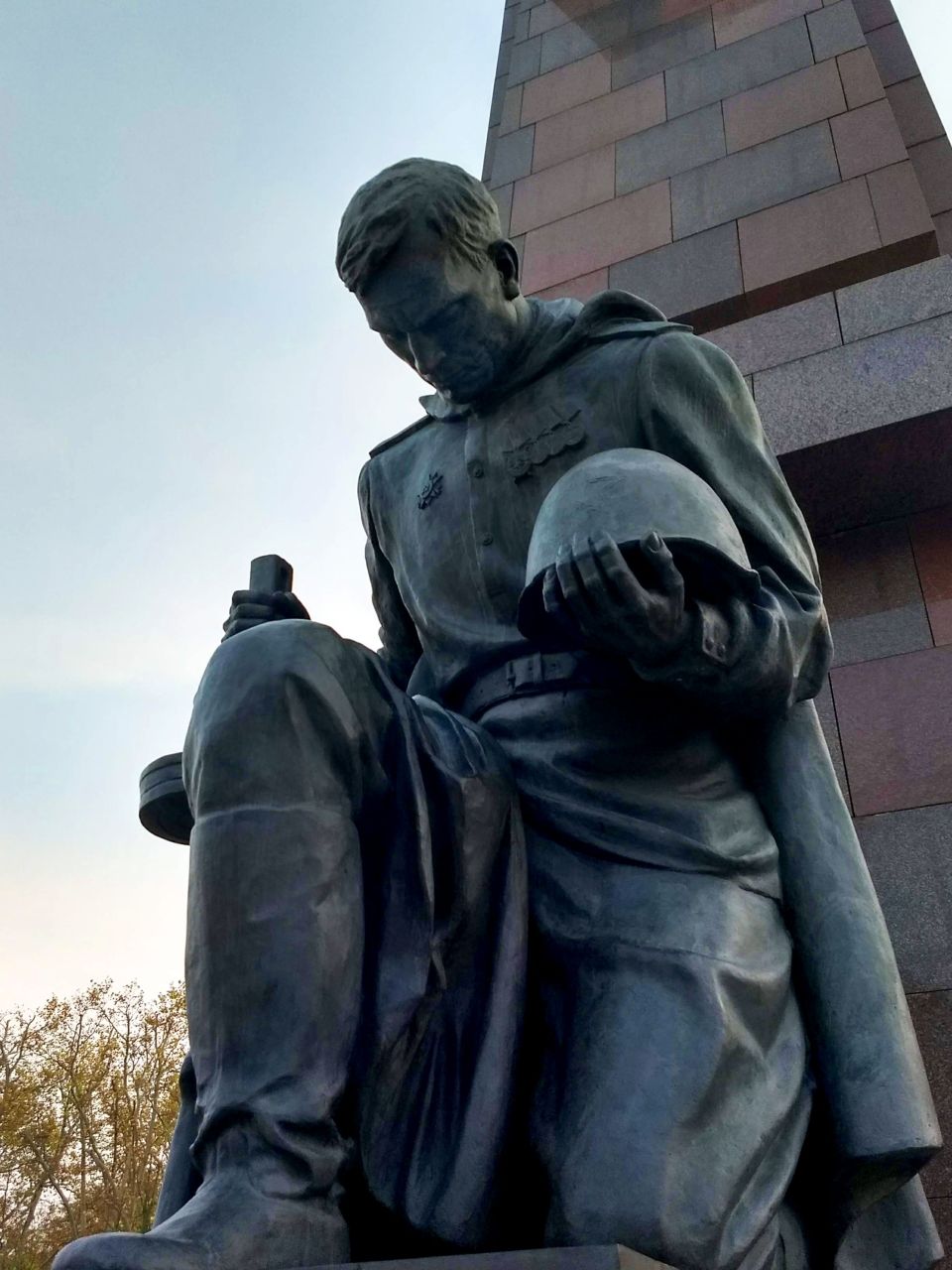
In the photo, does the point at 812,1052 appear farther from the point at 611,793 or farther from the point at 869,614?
the point at 869,614

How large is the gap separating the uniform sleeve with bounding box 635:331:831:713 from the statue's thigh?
0.37 meters

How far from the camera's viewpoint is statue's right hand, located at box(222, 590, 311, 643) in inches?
103

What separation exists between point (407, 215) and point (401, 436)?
0.65 m

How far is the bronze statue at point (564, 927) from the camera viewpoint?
5.96ft

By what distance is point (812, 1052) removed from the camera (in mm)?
2162

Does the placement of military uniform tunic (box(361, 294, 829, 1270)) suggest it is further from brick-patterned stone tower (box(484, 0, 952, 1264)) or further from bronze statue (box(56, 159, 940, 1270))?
brick-patterned stone tower (box(484, 0, 952, 1264))

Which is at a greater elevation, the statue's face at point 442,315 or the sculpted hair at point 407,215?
the sculpted hair at point 407,215

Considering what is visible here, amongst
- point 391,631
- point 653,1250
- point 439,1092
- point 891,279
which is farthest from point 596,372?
point 891,279

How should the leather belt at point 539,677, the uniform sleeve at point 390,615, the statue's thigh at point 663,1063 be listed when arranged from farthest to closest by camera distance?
the uniform sleeve at point 390,615 < the leather belt at point 539,677 < the statue's thigh at point 663,1063

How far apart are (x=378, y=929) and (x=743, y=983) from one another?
601 millimetres

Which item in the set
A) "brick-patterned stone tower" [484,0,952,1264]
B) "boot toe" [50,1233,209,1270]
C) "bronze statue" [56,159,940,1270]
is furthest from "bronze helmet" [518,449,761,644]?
"brick-patterned stone tower" [484,0,952,1264]

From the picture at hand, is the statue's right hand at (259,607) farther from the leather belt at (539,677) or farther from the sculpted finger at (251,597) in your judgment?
the leather belt at (539,677)

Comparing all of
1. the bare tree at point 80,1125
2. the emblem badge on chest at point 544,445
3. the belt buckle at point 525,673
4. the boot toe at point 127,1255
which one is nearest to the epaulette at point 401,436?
the emblem badge on chest at point 544,445

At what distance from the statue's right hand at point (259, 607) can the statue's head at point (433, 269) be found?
621 mm
